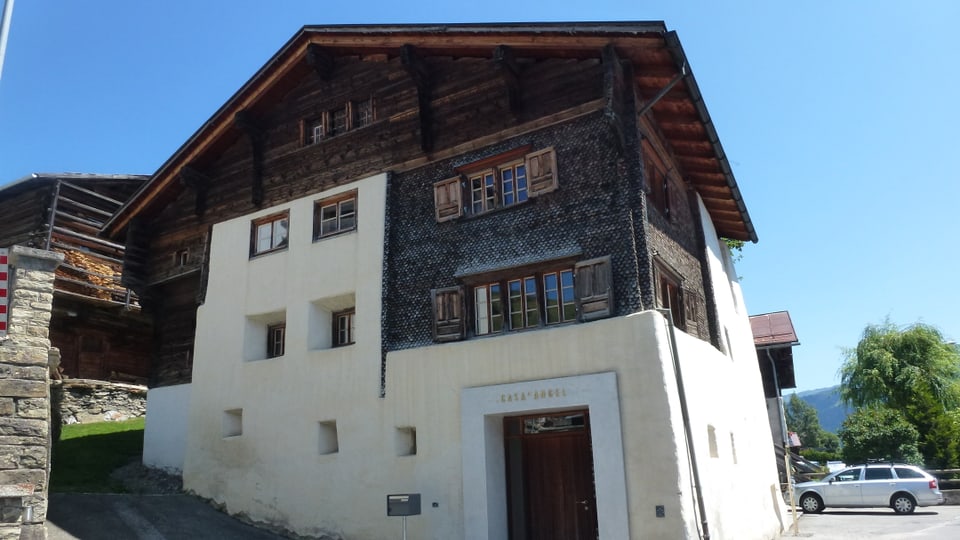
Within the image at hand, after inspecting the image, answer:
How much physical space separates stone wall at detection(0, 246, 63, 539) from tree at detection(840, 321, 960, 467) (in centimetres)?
4154

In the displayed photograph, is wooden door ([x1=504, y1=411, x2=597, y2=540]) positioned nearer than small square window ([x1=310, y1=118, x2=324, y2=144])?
Yes

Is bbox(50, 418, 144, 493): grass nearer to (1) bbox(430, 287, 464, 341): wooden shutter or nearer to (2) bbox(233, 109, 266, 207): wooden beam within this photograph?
(2) bbox(233, 109, 266, 207): wooden beam

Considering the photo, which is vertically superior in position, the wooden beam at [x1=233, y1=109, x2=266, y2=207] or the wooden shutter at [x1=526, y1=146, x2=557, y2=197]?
the wooden beam at [x1=233, y1=109, x2=266, y2=207]

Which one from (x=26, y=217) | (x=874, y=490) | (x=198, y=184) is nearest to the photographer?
(x=198, y=184)

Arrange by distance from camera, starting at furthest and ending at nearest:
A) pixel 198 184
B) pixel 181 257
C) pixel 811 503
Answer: pixel 811 503 → pixel 181 257 → pixel 198 184

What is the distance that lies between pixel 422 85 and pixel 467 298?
533 cm

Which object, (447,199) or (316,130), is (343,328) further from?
(316,130)

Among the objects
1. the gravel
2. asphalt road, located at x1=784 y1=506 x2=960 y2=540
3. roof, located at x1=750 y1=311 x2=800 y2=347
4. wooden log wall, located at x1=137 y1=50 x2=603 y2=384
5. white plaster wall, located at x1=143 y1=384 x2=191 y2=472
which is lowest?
asphalt road, located at x1=784 y1=506 x2=960 y2=540

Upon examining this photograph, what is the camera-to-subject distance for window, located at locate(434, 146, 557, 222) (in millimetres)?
15094

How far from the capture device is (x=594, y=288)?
546 inches

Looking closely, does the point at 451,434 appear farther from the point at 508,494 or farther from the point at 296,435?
the point at 296,435

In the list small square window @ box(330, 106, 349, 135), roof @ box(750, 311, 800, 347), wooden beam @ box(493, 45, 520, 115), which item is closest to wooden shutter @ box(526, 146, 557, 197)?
wooden beam @ box(493, 45, 520, 115)

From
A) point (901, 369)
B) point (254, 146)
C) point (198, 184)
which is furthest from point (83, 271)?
point (901, 369)

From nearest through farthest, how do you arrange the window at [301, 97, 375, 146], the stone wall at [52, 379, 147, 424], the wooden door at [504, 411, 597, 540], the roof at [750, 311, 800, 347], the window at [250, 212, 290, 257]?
the wooden door at [504, 411, 597, 540] < the window at [301, 97, 375, 146] < the window at [250, 212, 290, 257] < the stone wall at [52, 379, 147, 424] < the roof at [750, 311, 800, 347]
